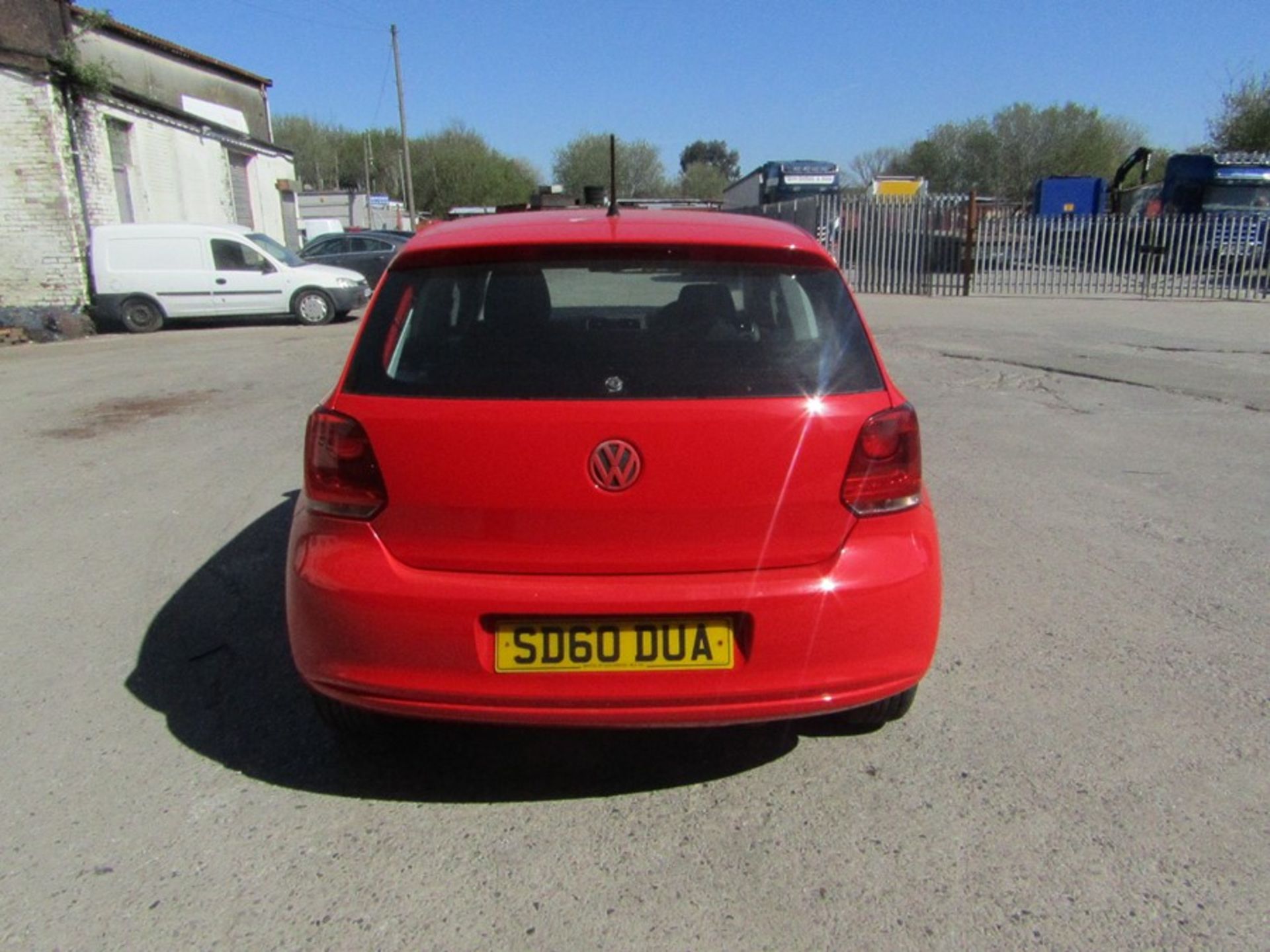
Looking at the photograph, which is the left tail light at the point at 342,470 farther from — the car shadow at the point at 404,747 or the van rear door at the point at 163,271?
the van rear door at the point at 163,271

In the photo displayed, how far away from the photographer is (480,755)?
302 centimetres

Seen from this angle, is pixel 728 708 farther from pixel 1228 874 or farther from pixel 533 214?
pixel 533 214

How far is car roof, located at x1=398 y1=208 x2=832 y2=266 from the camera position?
271 centimetres

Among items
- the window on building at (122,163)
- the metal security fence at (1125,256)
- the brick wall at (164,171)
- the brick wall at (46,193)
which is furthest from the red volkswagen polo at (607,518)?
the metal security fence at (1125,256)

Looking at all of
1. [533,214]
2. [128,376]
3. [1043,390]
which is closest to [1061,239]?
[1043,390]

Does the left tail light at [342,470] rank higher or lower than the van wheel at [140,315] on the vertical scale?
higher

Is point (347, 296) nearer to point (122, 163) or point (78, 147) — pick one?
point (78, 147)

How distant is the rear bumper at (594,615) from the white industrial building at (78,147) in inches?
648

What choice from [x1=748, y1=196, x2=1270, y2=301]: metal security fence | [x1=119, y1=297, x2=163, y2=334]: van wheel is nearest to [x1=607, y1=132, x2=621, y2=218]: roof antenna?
[x1=119, y1=297, x2=163, y2=334]: van wheel

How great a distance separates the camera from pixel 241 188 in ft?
81.8

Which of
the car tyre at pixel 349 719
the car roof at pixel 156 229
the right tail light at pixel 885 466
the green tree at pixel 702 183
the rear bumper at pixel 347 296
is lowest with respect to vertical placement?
the car tyre at pixel 349 719

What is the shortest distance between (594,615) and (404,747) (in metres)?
0.97

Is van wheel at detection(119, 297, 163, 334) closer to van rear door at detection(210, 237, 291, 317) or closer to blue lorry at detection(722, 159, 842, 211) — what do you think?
van rear door at detection(210, 237, 291, 317)

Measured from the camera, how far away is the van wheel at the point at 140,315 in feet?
54.7
